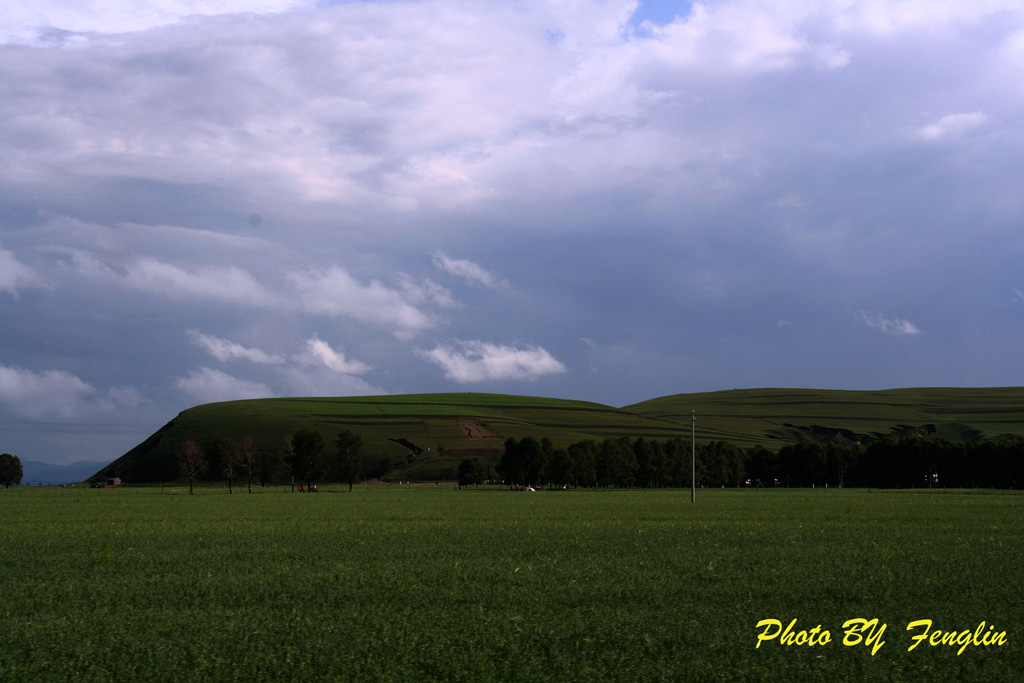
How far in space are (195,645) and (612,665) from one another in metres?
8.54

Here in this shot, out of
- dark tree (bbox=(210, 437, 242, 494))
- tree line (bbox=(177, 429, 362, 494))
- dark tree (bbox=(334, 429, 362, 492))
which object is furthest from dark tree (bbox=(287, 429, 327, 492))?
dark tree (bbox=(210, 437, 242, 494))

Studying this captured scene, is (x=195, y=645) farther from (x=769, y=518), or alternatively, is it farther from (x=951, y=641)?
(x=769, y=518)

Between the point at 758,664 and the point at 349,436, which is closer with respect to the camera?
the point at 758,664

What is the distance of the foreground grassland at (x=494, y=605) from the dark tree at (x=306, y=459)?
124884mm

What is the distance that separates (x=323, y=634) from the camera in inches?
695

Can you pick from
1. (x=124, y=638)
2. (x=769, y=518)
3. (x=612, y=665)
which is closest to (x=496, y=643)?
(x=612, y=665)

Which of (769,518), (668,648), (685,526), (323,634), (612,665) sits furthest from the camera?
(769,518)

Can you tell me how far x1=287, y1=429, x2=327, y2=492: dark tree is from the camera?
163375mm

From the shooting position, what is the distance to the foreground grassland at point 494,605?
1529 cm

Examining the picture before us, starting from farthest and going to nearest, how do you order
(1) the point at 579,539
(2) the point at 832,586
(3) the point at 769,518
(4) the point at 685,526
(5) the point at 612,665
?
1. (3) the point at 769,518
2. (4) the point at 685,526
3. (1) the point at 579,539
4. (2) the point at 832,586
5. (5) the point at 612,665

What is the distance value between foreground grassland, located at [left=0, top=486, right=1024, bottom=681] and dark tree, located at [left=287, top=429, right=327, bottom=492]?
410ft

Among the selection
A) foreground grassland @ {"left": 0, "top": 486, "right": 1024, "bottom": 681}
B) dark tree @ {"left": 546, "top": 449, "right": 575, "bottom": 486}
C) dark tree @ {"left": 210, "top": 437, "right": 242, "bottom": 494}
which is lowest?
dark tree @ {"left": 546, "top": 449, "right": 575, "bottom": 486}

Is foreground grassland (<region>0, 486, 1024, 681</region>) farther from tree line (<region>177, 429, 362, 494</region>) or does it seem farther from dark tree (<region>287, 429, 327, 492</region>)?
dark tree (<region>287, 429, 327, 492</region>)

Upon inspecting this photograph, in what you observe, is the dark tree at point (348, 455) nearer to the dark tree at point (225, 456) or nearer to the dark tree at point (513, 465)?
the dark tree at point (225, 456)
